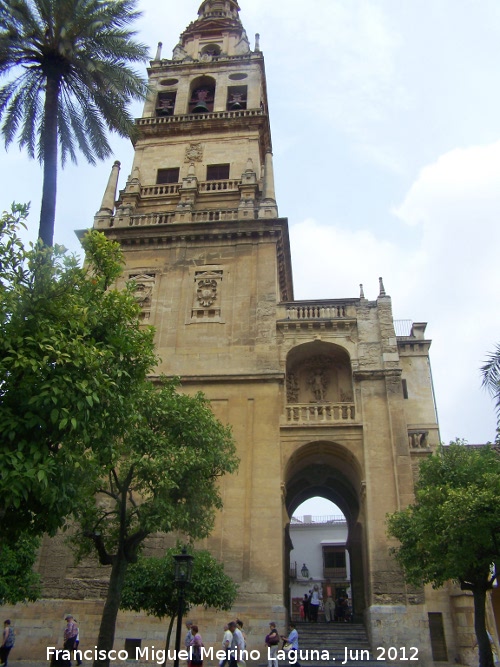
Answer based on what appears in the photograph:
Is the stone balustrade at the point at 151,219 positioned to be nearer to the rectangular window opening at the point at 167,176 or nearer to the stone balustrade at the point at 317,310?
the rectangular window opening at the point at 167,176

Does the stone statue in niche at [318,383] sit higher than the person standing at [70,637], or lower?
higher

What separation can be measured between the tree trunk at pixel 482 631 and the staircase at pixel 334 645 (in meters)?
3.15

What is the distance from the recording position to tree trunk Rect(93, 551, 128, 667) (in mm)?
12672

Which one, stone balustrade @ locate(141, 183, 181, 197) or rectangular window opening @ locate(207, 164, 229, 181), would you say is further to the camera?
rectangular window opening @ locate(207, 164, 229, 181)

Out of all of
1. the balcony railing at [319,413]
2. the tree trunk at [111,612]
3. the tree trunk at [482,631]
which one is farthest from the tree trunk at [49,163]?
the tree trunk at [482,631]

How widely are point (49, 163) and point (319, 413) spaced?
41.2 ft

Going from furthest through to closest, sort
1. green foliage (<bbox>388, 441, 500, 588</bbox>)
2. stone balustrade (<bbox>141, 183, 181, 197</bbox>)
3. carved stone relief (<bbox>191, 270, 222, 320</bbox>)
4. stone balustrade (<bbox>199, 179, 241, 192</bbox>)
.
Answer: stone balustrade (<bbox>141, 183, 181, 197</bbox>) → stone balustrade (<bbox>199, 179, 241, 192</bbox>) → carved stone relief (<bbox>191, 270, 222, 320</bbox>) → green foliage (<bbox>388, 441, 500, 588</bbox>)

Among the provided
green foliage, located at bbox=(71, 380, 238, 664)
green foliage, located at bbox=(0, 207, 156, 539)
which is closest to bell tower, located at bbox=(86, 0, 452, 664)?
green foliage, located at bbox=(71, 380, 238, 664)

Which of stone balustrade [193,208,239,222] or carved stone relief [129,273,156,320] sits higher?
stone balustrade [193,208,239,222]

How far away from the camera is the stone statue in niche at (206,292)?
24.2m

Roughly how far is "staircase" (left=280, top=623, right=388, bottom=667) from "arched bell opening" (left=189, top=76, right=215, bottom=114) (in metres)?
25.8

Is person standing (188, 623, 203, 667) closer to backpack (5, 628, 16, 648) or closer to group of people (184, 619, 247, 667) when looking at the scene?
group of people (184, 619, 247, 667)

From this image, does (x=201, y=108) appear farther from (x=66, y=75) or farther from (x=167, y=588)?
(x=167, y=588)

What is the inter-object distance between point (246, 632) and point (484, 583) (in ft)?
23.7
